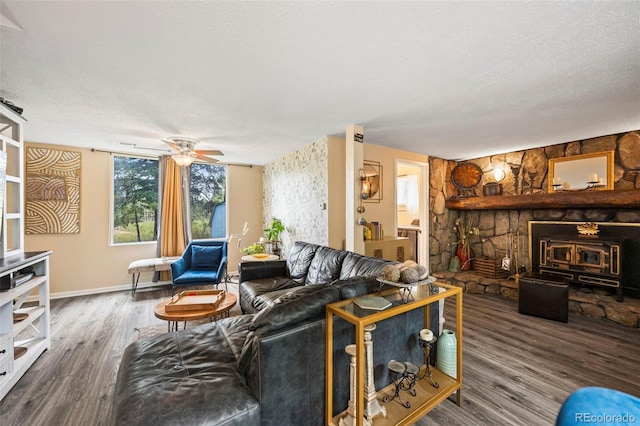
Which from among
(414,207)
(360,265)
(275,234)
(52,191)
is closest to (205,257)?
(275,234)

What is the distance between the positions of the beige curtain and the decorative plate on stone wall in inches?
210

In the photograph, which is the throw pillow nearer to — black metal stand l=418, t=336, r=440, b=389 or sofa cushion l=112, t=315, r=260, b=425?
sofa cushion l=112, t=315, r=260, b=425

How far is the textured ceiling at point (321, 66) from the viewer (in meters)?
1.37

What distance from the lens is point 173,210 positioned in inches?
185

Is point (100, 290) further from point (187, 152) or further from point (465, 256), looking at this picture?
point (465, 256)

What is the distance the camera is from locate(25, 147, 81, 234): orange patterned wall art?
3.80 meters

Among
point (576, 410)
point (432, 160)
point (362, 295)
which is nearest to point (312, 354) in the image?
point (362, 295)

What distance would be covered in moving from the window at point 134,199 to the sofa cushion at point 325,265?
3.43 meters

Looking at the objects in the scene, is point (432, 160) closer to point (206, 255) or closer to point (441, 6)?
point (441, 6)

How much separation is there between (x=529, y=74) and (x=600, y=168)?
111 inches

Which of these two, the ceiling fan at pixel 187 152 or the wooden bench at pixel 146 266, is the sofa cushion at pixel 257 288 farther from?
the ceiling fan at pixel 187 152

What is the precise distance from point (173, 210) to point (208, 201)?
0.72 m

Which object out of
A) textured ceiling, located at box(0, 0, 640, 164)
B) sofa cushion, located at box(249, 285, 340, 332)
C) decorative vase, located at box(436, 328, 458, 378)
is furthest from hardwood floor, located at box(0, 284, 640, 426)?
textured ceiling, located at box(0, 0, 640, 164)

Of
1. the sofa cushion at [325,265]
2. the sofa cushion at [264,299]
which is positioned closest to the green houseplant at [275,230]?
the sofa cushion at [325,265]
